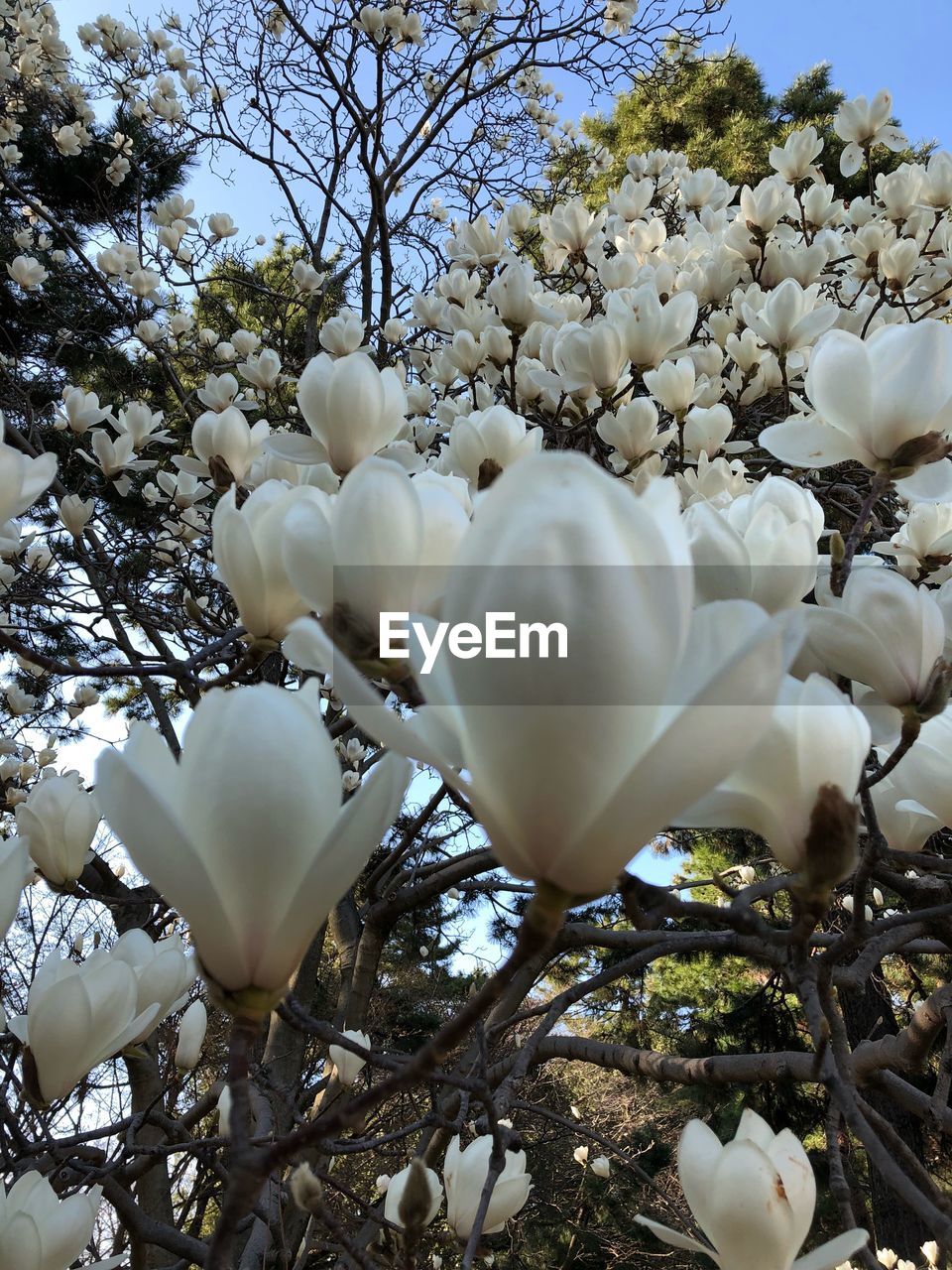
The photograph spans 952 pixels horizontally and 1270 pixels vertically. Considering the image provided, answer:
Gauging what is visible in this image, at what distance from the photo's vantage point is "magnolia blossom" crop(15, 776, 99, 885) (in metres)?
1.13

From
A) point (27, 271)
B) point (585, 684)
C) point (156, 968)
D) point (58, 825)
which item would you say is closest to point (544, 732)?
point (585, 684)

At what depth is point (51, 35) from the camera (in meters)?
4.56

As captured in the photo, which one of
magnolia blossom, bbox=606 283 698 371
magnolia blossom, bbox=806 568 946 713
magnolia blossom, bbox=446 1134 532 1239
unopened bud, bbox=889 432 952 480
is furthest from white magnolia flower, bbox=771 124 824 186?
magnolia blossom, bbox=446 1134 532 1239

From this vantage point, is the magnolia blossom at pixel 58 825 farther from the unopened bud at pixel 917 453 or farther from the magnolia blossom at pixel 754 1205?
the unopened bud at pixel 917 453

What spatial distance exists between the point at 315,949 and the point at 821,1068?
9.51 feet

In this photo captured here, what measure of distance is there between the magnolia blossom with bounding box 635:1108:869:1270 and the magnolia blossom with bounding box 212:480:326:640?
490 millimetres

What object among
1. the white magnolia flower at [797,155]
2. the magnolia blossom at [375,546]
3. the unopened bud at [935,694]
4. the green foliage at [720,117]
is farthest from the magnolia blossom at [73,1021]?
the green foliage at [720,117]

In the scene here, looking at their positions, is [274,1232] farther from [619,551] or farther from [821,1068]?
[619,551]

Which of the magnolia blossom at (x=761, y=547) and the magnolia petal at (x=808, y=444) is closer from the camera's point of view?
Answer: the magnolia blossom at (x=761, y=547)

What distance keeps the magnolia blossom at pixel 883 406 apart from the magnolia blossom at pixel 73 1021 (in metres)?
0.72

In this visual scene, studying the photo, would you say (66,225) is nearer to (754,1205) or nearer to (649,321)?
(649,321)

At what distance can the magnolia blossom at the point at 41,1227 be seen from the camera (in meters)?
0.67

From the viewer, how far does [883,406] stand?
27.4 inches

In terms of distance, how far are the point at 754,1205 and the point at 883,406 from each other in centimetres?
58
